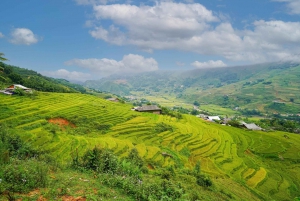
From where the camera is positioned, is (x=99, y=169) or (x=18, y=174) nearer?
(x=18, y=174)

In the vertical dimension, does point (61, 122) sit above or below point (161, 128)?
above

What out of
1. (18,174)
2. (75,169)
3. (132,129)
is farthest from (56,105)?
(18,174)

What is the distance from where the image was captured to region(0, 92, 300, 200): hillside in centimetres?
2532

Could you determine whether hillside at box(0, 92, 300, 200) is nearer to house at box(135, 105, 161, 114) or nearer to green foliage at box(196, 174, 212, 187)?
green foliage at box(196, 174, 212, 187)

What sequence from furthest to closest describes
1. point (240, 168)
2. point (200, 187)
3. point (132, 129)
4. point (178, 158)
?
1. point (132, 129)
2. point (240, 168)
3. point (178, 158)
4. point (200, 187)

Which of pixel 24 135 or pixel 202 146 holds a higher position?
pixel 24 135

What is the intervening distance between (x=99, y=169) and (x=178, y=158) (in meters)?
20.1

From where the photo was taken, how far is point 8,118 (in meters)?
32.9

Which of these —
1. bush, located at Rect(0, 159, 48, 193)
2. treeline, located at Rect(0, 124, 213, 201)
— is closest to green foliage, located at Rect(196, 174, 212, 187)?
treeline, located at Rect(0, 124, 213, 201)

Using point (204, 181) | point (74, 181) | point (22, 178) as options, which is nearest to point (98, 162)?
point (74, 181)

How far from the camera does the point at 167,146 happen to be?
37812 millimetres

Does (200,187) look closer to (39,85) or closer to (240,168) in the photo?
(240,168)

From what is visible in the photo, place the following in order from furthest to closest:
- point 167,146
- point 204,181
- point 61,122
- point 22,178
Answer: point 61,122
point 167,146
point 204,181
point 22,178

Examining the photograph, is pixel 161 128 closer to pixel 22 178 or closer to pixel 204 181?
pixel 204 181
